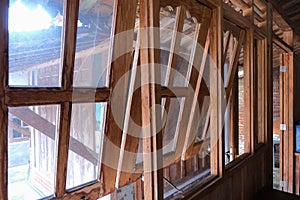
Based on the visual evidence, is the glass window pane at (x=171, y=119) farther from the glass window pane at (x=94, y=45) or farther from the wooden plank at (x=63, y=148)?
the wooden plank at (x=63, y=148)

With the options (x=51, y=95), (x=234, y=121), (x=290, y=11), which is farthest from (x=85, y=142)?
(x=290, y=11)

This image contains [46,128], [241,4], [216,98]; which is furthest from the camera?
[241,4]

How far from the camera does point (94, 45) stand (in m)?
1.47

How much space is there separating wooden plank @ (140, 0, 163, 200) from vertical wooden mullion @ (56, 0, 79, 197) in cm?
34

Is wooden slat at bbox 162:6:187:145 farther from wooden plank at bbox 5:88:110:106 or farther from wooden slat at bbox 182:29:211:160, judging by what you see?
wooden plank at bbox 5:88:110:106

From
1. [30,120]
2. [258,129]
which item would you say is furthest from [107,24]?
[258,129]

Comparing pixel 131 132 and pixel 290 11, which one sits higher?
pixel 290 11

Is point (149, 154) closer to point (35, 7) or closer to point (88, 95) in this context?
point (88, 95)

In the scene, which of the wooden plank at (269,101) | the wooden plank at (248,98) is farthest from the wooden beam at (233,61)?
the wooden plank at (269,101)

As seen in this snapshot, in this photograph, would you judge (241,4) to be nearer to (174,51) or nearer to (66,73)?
(174,51)

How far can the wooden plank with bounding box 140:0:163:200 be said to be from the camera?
135 centimetres

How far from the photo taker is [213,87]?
206cm

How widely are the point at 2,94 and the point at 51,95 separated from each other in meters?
0.22

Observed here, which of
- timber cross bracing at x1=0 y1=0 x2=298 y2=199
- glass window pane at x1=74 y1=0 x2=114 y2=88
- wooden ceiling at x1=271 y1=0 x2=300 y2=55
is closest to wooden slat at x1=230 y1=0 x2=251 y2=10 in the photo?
timber cross bracing at x1=0 y1=0 x2=298 y2=199
